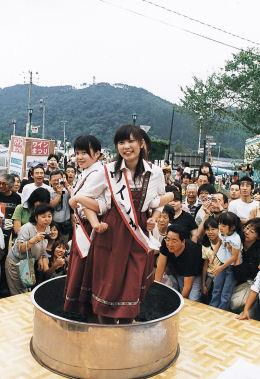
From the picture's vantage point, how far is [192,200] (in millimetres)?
6453

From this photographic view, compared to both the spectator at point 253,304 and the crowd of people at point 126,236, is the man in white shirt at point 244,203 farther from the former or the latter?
the spectator at point 253,304

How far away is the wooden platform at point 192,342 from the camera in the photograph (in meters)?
3.29

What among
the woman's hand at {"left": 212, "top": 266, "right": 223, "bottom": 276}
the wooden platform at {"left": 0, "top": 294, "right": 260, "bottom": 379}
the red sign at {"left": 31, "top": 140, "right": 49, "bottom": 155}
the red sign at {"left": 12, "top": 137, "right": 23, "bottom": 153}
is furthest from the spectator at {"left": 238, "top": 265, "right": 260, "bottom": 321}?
the red sign at {"left": 12, "top": 137, "right": 23, "bottom": 153}

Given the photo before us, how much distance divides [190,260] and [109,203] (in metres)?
2.11

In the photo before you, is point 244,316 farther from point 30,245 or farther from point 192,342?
point 30,245

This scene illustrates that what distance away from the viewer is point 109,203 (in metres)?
3.09

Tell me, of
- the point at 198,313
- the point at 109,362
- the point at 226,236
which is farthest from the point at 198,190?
the point at 109,362

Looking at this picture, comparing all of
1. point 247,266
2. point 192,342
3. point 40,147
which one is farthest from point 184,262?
point 40,147

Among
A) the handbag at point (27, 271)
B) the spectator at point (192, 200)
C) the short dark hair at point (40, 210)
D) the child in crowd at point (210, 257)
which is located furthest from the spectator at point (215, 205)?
the handbag at point (27, 271)

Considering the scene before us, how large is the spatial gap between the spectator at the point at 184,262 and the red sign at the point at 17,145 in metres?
6.71

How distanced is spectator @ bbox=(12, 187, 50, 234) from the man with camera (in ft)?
1.63

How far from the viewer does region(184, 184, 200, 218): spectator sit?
20.9 feet

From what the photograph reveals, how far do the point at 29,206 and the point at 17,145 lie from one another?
5.82 meters

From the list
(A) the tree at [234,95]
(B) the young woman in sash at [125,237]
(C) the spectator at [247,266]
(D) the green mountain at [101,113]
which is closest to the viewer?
(B) the young woman in sash at [125,237]
